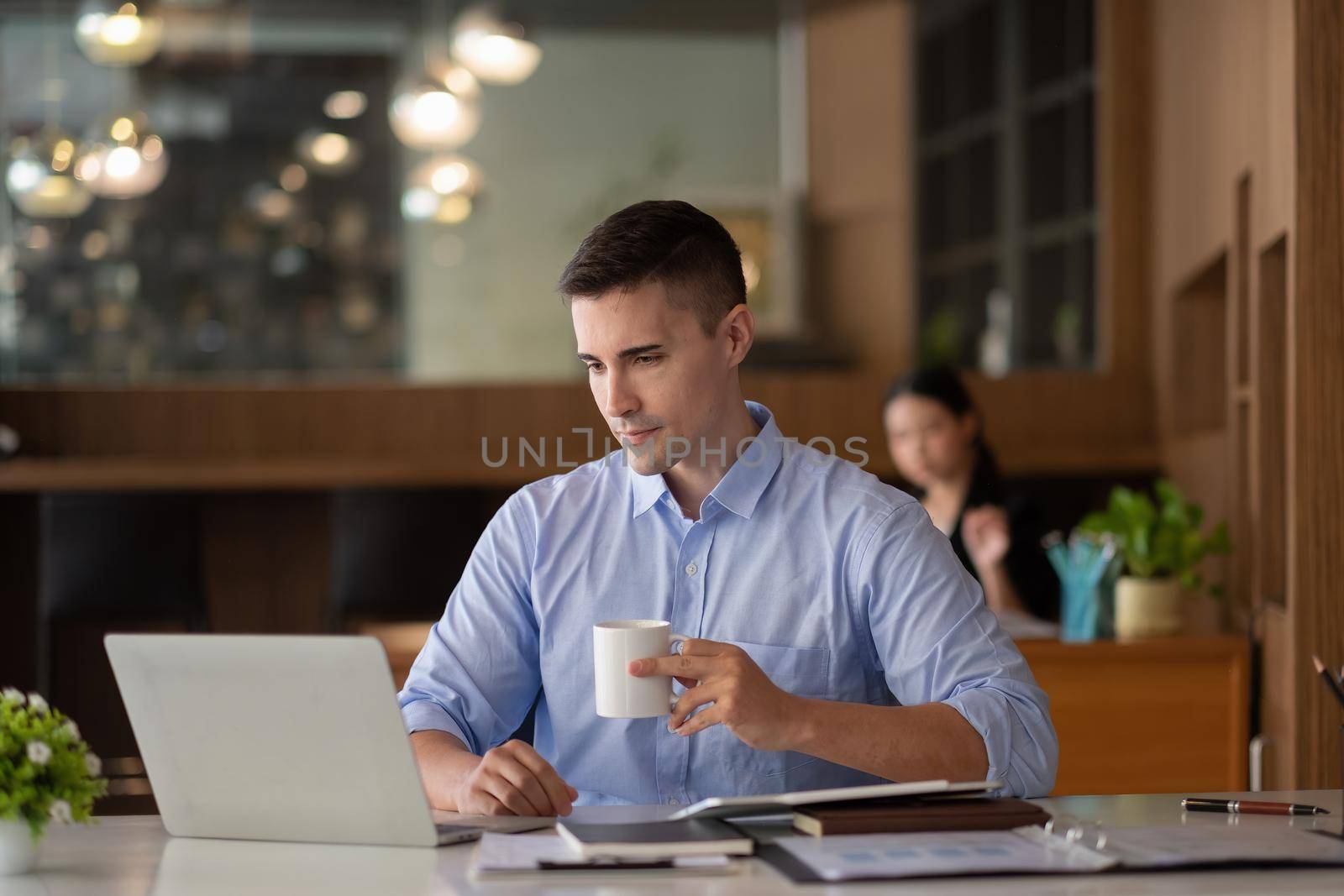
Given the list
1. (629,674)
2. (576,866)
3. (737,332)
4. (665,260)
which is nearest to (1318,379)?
(737,332)

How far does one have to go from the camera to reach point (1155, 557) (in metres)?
2.92

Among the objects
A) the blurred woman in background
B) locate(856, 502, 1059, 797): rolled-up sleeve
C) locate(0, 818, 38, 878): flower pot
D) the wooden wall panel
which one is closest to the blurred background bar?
the wooden wall panel

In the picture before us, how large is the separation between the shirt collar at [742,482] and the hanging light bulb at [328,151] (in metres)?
5.26

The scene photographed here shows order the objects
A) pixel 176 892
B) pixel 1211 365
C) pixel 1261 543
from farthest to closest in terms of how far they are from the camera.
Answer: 1. pixel 1211 365
2. pixel 1261 543
3. pixel 176 892

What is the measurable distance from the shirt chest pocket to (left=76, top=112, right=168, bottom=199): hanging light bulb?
3012mm

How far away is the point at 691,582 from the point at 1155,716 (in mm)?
1699

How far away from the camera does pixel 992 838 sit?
1130mm

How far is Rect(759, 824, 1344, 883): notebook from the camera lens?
1042 mm

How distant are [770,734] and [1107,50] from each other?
12.6 ft

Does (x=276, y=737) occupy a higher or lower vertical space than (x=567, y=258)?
lower

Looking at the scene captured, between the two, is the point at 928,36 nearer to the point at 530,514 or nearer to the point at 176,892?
the point at 530,514

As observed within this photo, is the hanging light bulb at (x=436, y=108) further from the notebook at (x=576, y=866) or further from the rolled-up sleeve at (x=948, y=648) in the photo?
the notebook at (x=576, y=866)

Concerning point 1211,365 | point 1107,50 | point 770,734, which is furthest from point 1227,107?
point 770,734

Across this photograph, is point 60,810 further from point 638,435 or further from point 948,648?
point 948,648
